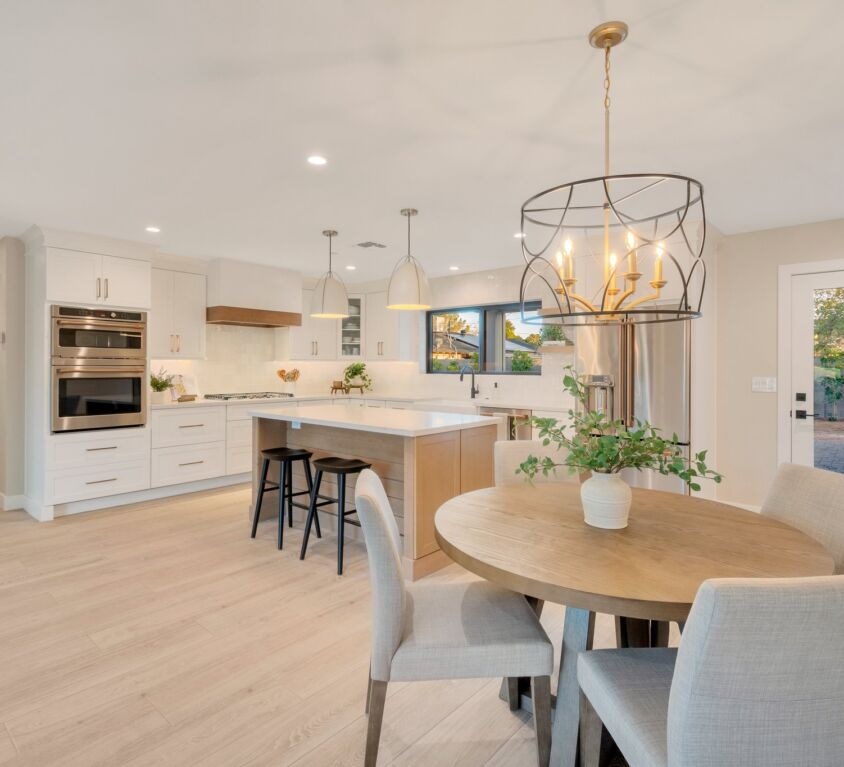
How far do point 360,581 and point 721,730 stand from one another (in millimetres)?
2297

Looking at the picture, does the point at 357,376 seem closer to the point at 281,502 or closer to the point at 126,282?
the point at 126,282

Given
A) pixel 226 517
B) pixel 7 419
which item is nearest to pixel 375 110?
pixel 226 517

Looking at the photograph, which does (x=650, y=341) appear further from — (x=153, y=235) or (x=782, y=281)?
(x=153, y=235)

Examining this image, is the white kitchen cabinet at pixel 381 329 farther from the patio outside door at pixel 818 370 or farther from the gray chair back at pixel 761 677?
the gray chair back at pixel 761 677

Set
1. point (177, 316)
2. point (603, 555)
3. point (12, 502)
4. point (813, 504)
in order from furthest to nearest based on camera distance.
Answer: point (177, 316) < point (12, 502) < point (813, 504) < point (603, 555)

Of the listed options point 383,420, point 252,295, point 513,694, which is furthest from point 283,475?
point 252,295

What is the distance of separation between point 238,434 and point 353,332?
2164 mm

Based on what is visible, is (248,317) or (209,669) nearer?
(209,669)

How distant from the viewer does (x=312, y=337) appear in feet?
20.9

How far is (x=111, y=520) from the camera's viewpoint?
4.17 meters

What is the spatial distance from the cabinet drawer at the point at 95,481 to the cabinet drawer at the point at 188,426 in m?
0.29

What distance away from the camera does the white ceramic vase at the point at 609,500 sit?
1.59m

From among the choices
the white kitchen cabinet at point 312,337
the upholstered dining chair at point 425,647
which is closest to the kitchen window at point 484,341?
the white kitchen cabinet at point 312,337

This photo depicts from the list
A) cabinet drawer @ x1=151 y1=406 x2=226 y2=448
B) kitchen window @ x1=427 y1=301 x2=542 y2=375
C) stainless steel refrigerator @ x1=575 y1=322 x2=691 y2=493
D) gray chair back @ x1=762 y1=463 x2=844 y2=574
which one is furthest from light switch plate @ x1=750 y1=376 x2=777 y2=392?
cabinet drawer @ x1=151 y1=406 x2=226 y2=448
